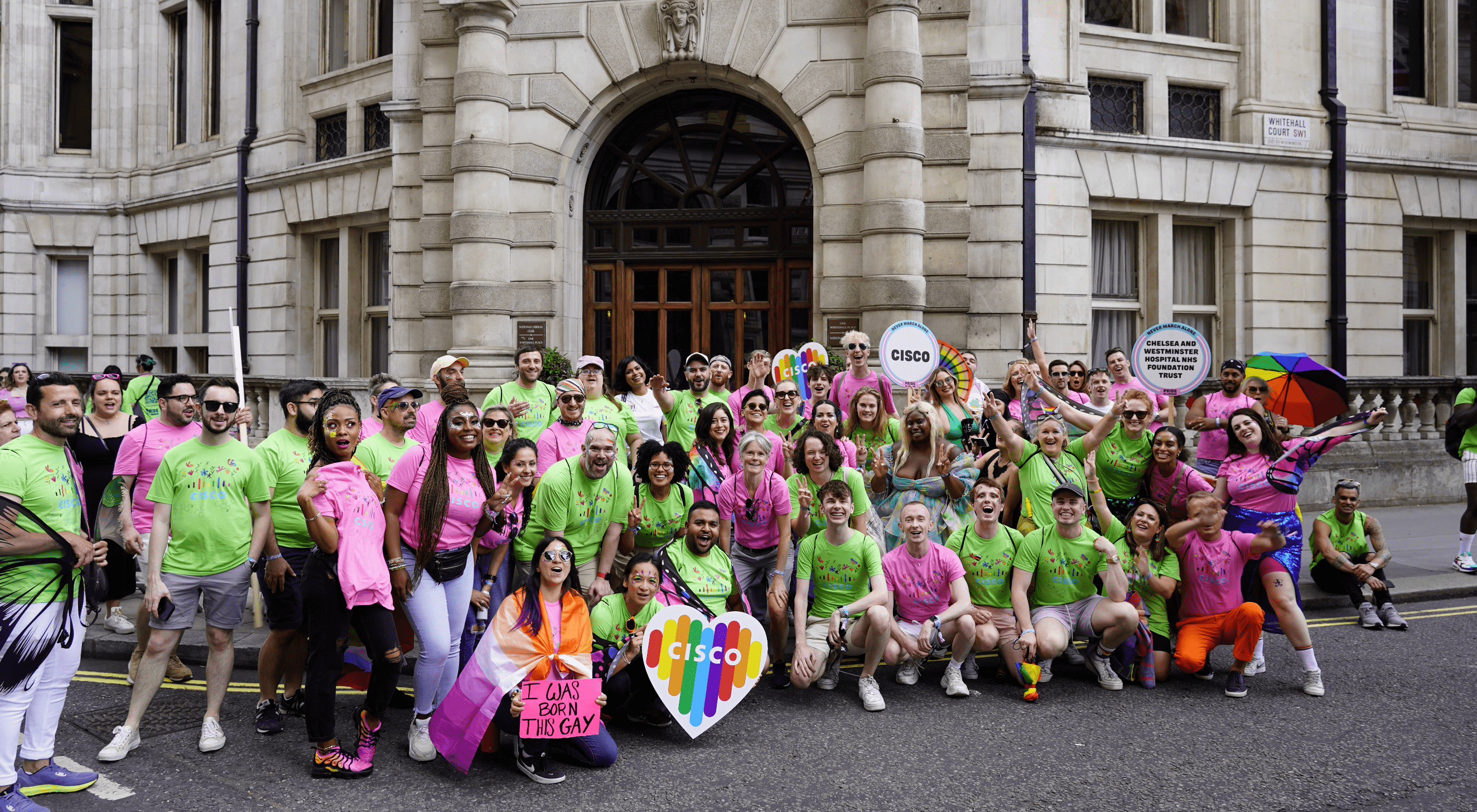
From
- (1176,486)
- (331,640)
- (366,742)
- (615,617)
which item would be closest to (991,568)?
(1176,486)

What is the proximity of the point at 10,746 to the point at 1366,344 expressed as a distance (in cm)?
1691

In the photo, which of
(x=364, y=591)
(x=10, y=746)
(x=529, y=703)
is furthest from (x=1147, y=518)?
(x=10, y=746)

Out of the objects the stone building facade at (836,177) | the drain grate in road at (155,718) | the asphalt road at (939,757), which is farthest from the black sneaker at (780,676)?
the stone building facade at (836,177)

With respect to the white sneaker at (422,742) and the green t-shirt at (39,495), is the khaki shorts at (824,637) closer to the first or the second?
the white sneaker at (422,742)

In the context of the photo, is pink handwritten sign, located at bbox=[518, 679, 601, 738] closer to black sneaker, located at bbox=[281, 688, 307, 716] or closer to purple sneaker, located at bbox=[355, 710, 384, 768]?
purple sneaker, located at bbox=[355, 710, 384, 768]

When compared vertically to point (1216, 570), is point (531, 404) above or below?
above

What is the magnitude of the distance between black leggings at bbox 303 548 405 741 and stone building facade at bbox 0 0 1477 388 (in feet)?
26.5

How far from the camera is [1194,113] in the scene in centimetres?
1473

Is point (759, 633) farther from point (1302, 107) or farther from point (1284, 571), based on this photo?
point (1302, 107)

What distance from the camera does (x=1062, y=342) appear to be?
44.0 ft

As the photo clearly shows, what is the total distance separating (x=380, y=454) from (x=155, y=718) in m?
1.97

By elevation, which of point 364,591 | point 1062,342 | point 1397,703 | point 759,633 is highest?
point 1062,342

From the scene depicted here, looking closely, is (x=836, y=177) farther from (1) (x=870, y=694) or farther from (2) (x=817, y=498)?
(1) (x=870, y=694)

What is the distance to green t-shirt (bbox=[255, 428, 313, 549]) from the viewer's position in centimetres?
561
